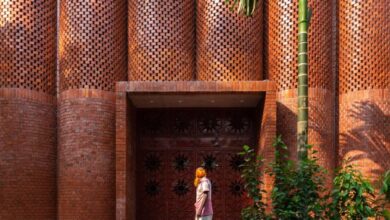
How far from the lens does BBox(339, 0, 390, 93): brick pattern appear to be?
1545 centimetres

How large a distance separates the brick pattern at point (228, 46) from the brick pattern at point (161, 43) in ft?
1.66

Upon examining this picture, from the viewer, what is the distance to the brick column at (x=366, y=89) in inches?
600

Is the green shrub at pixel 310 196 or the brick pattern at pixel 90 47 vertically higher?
the brick pattern at pixel 90 47

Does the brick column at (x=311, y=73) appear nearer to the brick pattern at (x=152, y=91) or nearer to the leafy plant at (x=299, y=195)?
the brick pattern at (x=152, y=91)

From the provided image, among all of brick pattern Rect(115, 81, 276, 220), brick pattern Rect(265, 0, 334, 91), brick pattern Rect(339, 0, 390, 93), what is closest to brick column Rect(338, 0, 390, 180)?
brick pattern Rect(339, 0, 390, 93)

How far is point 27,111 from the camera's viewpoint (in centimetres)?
1602

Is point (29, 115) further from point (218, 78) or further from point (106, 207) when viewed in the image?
point (218, 78)

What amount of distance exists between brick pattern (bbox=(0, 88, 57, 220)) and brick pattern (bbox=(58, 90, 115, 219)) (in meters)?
0.38

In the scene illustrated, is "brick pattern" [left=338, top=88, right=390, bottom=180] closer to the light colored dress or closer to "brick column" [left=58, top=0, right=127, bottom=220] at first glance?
the light colored dress

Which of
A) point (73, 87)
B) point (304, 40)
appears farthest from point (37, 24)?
point (304, 40)

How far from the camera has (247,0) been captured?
1355 cm

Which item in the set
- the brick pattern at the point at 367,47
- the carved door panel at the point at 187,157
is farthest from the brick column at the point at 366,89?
the carved door panel at the point at 187,157

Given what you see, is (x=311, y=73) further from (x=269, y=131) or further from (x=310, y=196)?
(x=310, y=196)

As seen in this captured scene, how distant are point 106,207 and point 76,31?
4.87m
